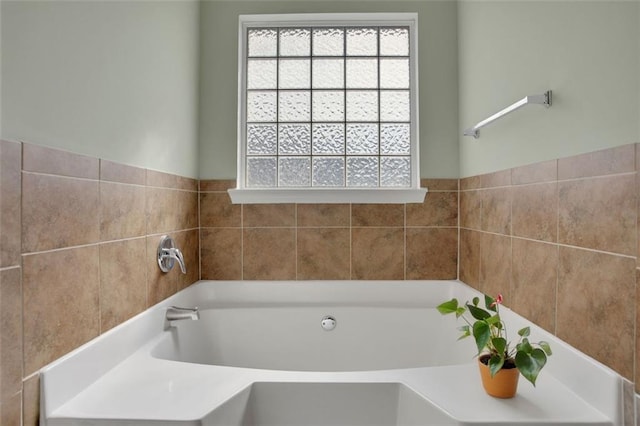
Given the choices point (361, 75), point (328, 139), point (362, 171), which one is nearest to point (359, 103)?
point (361, 75)

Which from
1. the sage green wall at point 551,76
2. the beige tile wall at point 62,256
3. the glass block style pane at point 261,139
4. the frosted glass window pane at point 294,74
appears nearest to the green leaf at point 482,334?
the sage green wall at point 551,76

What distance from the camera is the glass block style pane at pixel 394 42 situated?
86.2 inches

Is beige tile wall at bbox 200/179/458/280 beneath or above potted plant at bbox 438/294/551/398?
above

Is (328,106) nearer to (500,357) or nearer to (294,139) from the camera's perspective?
(294,139)

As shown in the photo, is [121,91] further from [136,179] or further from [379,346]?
[379,346]

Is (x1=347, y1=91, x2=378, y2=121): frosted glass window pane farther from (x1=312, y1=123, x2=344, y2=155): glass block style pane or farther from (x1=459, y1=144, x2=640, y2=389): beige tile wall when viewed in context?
(x1=459, y1=144, x2=640, y2=389): beige tile wall

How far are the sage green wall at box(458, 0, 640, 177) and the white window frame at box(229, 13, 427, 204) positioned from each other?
11.7 inches

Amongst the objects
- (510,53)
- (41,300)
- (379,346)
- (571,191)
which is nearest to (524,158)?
(571,191)

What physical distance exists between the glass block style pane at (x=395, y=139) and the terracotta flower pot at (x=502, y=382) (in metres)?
1.37

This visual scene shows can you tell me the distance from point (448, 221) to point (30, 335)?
1.83m

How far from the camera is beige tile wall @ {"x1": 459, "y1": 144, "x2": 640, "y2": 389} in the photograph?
922 mm

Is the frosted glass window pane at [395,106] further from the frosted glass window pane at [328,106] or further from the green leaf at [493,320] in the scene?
the green leaf at [493,320]

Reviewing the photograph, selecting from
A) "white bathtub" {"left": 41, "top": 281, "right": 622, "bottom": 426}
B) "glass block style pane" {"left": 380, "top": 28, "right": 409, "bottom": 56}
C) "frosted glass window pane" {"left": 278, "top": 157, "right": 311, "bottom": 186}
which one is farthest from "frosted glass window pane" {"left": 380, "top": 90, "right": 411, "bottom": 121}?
"white bathtub" {"left": 41, "top": 281, "right": 622, "bottom": 426}

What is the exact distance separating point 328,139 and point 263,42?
0.66 meters
